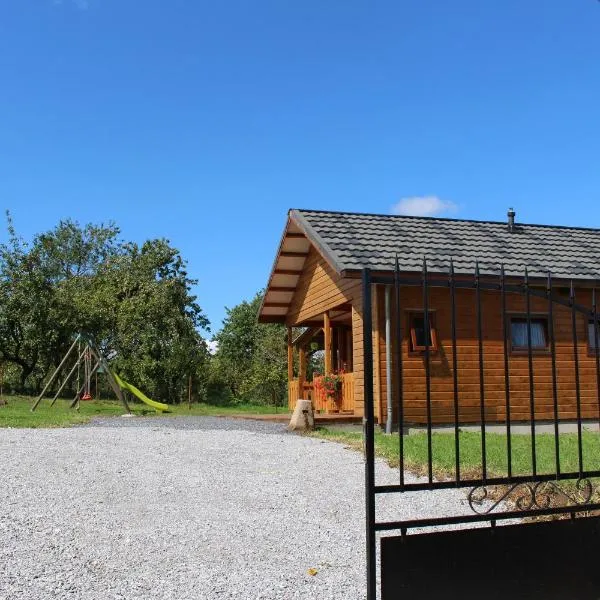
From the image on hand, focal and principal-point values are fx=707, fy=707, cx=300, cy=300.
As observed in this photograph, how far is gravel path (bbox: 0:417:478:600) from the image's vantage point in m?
4.98

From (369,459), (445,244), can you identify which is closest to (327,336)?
(445,244)

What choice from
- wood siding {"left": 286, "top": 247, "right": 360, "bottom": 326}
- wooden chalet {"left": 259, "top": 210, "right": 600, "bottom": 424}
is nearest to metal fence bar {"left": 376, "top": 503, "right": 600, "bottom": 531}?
wooden chalet {"left": 259, "top": 210, "right": 600, "bottom": 424}

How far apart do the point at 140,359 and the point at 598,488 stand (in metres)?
24.9

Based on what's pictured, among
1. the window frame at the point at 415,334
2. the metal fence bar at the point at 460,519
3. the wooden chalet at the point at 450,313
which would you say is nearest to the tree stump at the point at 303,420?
the wooden chalet at the point at 450,313

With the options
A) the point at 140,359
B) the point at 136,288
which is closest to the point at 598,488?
the point at 140,359

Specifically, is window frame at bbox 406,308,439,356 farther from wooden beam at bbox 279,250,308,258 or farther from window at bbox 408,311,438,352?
wooden beam at bbox 279,250,308,258

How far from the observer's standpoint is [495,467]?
8.50 metres

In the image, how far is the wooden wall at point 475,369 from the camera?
565 inches

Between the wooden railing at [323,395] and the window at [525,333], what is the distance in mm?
3602

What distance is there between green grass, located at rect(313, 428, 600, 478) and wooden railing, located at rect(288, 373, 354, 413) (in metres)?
2.27

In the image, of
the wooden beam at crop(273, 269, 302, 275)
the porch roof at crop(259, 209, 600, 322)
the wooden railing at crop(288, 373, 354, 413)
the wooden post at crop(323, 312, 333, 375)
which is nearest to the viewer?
the porch roof at crop(259, 209, 600, 322)

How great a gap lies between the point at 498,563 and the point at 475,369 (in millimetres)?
11077

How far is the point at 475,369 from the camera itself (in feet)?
49.0

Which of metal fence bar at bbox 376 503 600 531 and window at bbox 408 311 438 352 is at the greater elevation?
window at bbox 408 311 438 352
